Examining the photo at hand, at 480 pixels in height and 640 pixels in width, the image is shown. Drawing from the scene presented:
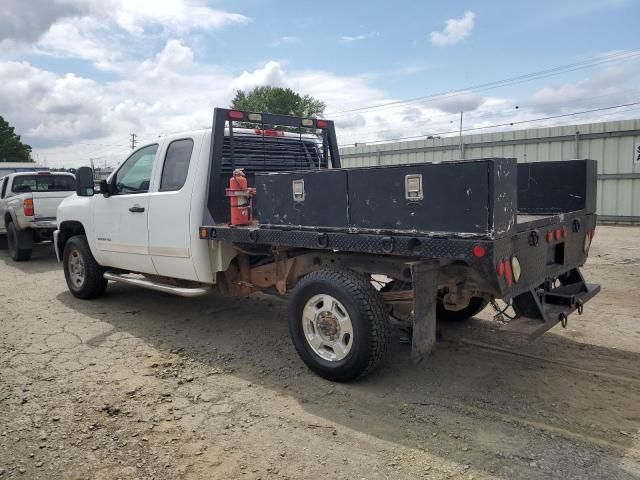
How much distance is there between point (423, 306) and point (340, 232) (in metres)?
0.80

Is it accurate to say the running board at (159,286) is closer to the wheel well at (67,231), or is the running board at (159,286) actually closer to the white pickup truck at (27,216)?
the wheel well at (67,231)

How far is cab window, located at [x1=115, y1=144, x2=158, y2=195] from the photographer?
572cm

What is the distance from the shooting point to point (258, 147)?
18.4 ft

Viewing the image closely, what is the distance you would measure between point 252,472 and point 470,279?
1989 millimetres

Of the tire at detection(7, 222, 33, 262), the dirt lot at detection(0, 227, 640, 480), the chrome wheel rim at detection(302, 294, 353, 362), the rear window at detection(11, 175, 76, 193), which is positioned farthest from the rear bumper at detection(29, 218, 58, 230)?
the chrome wheel rim at detection(302, 294, 353, 362)

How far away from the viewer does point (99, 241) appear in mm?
6426

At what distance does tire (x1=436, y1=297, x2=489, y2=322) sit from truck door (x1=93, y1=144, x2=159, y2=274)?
10.2 feet

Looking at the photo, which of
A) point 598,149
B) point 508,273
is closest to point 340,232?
point 508,273

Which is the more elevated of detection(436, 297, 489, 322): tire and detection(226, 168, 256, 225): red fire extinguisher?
detection(226, 168, 256, 225): red fire extinguisher

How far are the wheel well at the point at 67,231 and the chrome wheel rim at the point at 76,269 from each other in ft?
1.06

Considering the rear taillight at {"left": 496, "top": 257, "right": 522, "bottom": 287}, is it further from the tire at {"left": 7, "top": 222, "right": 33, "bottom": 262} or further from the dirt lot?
the tire at {"left": 7, "top": 222, "right": 33, "bottom": 262}

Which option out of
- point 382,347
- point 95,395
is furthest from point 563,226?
point 95,395

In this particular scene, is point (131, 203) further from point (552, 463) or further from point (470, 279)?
point (552, 463)

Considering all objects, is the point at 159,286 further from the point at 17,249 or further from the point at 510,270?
the point at 17,249
